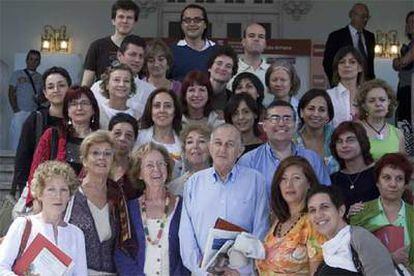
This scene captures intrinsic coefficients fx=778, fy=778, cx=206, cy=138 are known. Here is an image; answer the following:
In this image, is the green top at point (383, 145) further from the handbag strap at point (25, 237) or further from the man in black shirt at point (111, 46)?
the handbag strap at point (25, 237)

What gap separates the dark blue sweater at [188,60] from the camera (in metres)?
7.28

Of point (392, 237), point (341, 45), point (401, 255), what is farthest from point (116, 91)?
point (341, 45)

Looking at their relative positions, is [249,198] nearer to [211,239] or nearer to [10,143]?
[211,239]

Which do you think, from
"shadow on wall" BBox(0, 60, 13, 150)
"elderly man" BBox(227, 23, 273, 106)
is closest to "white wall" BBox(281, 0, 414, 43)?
"shadow on wall" BBox(0, 60, 13, 150)

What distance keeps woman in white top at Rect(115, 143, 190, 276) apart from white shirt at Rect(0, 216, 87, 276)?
0.37 m

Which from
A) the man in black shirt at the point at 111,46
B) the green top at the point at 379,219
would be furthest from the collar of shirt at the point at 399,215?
the man in black shirt at the point at 111,46

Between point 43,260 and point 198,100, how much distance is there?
2137 mm

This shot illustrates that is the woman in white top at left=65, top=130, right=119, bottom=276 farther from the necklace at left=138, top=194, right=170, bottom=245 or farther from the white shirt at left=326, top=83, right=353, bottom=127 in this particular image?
the white shirt at left=326, top=83, right=353, bottom=127

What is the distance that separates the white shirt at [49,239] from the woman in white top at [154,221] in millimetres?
371

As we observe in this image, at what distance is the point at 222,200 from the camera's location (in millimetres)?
5109

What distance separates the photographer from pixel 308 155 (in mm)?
5395

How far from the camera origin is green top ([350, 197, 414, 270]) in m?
5.13

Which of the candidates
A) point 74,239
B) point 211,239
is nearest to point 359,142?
point 211,239

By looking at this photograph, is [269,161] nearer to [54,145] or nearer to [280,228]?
[280,228]
